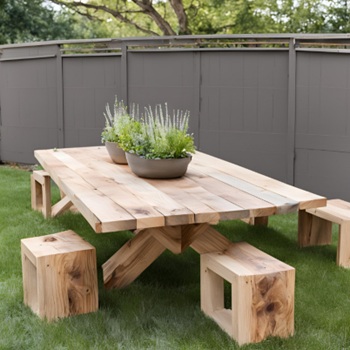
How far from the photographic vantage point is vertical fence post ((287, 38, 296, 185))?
4.31m

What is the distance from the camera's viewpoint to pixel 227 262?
6.82 ft

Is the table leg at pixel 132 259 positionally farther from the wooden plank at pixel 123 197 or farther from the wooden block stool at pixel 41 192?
the wooden block stool at pixel 41 192

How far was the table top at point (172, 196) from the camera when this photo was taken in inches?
75.1

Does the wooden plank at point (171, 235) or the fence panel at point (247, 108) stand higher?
the fence panel at point (247, 108)

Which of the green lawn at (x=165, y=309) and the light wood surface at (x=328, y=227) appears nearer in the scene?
the green lawn at (x=165, y=309)

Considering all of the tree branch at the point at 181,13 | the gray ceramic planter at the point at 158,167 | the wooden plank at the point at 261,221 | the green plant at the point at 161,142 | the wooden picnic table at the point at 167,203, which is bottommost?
the wooden plank at the point at 261,221

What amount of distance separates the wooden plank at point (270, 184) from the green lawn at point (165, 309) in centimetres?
61

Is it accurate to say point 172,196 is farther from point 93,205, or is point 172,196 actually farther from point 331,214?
point 331,214

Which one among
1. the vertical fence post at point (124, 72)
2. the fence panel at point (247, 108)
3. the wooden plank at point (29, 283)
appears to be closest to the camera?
the wooden plank at point (29, 283)

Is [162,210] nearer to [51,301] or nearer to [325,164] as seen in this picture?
[51,301]

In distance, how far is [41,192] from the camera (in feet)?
14.1

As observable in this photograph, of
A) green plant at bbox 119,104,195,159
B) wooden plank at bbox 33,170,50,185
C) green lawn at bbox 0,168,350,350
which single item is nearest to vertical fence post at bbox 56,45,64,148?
wooden plank at bbox 33,170,50,185

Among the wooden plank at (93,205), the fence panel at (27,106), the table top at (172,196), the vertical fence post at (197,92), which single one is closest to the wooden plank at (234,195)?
the table top at (172,196)

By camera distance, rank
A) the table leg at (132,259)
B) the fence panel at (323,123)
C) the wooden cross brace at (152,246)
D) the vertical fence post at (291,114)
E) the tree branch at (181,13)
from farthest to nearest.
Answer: the tree branch at (181,13)
the vertical fence post at (291,114)
the fence panel at (323,123)
the table leg at (132,259)
the wooden cross brace at (152,246)
